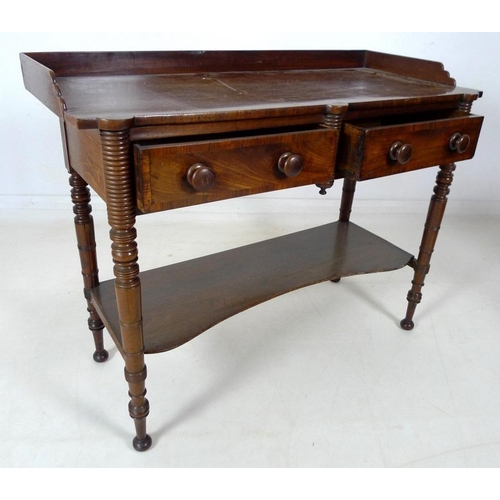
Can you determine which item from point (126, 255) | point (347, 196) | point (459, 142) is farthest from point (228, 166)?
point (347, 196)

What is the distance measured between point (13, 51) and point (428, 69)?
1.97m

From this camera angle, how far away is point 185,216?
2973mm

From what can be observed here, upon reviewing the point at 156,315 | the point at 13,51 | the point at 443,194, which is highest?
the point at 13,51

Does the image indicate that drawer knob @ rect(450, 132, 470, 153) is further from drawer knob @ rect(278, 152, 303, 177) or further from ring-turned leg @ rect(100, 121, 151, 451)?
ring-turned leg @ rect(100, 121, 151, 451)

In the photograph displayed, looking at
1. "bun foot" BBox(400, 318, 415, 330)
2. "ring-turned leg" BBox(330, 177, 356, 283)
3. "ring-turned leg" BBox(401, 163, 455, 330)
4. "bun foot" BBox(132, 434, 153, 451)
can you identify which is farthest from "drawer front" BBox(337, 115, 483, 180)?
"bun foot" BBox(132, 434, 153, 451)

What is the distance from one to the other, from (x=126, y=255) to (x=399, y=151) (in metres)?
0.79

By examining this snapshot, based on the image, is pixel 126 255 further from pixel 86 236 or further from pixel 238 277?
pixel 238 277

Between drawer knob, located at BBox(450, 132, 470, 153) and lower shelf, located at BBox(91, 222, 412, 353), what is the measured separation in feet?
1.68

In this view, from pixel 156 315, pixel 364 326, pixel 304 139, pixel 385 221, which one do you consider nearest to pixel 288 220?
pixel 385 221

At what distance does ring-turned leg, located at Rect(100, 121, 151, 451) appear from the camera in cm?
107

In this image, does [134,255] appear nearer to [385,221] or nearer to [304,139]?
[304,139]

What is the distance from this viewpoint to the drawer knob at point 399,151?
143cm

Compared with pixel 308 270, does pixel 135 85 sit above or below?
above

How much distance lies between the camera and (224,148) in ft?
3.84
